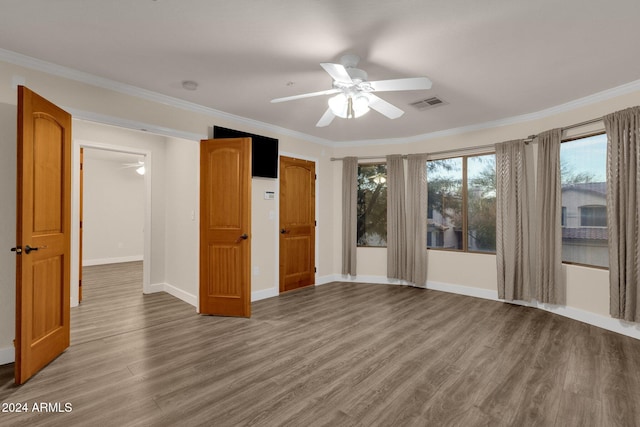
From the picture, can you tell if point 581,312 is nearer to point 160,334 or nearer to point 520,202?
point 520,202

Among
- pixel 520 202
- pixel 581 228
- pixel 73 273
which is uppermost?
pixel 520 202

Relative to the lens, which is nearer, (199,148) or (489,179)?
(199,148)

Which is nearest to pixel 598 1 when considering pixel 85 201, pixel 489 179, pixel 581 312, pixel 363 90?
pixel 363 90

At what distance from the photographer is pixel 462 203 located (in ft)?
16.4

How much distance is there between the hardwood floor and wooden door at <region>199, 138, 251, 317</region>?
0.27 meters

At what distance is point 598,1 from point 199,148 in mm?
3956

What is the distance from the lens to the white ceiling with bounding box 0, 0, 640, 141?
2.05m

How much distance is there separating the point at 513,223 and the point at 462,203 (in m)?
0.89

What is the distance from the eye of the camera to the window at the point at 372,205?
5.77 metres

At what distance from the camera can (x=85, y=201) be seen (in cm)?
745

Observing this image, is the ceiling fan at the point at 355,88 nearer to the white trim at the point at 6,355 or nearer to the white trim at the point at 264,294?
the white trim at the point at 264,294

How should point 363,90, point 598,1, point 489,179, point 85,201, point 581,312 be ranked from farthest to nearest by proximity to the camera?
1. point 85,201
2. point 489,179
3. point 581,312
4. point 363,90
5. point 598,1

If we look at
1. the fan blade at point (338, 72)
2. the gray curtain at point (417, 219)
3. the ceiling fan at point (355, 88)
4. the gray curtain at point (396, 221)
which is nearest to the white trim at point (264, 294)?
the gray curtain at point (396, 221)

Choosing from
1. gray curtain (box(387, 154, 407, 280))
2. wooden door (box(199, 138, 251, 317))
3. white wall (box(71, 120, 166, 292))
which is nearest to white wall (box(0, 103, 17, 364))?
wooden door (box(199, 138, 251, 317))
